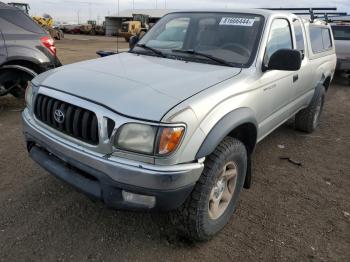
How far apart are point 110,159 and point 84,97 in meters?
0.49

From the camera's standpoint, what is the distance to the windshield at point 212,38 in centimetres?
332

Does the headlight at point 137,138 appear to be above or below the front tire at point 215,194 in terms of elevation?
above

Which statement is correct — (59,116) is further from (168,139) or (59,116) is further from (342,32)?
(342,32)

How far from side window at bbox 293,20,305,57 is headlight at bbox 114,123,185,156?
2724 mm

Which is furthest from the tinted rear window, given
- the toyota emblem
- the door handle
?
the door handle

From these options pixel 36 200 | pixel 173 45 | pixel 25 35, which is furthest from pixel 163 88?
pixel 25 35

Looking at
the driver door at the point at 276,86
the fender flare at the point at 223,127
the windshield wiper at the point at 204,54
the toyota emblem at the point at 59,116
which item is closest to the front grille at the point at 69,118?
the toyota emblem at the point at 59,116

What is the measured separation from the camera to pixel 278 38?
3738mm

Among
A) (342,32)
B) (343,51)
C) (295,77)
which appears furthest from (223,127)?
(342,32)

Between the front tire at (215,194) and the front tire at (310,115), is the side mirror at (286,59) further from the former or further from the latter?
the front tire at (310,115)

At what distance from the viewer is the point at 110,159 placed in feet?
7.38

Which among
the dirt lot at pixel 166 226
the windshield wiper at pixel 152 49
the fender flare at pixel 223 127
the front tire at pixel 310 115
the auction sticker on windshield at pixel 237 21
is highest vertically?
the auction sticker on windshield at pixel 237 21

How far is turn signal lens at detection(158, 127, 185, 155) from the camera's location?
7.11 feet

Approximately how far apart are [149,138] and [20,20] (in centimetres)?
476
